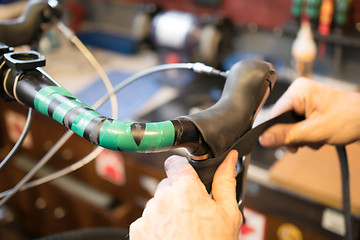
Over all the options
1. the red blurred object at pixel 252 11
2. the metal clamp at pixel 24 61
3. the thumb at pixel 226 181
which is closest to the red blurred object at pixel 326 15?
the red blurred object at pixel 252 11

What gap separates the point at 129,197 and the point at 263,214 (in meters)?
0.61

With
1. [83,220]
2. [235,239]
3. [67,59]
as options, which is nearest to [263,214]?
[235,239]

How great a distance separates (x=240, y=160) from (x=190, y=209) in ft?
0.43

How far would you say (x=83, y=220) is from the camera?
189 cm

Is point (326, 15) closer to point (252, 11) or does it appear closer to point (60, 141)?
point (252, 11)

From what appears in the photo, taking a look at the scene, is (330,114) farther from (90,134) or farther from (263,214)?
(263,214)

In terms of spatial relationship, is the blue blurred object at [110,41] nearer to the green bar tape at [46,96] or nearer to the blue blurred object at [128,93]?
the blue blurred object at [128,93]

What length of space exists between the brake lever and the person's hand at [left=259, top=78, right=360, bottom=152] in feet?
0.08

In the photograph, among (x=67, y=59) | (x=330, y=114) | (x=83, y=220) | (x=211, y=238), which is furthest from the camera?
(x=67, y=59)

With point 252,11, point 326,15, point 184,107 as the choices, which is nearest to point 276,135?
point 184,107

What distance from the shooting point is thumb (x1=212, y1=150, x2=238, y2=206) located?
1.86ft

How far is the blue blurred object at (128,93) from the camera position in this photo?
1640mm

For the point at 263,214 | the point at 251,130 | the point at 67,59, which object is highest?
the point at 251,130

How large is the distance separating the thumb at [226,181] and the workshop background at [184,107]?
70 centimetres
